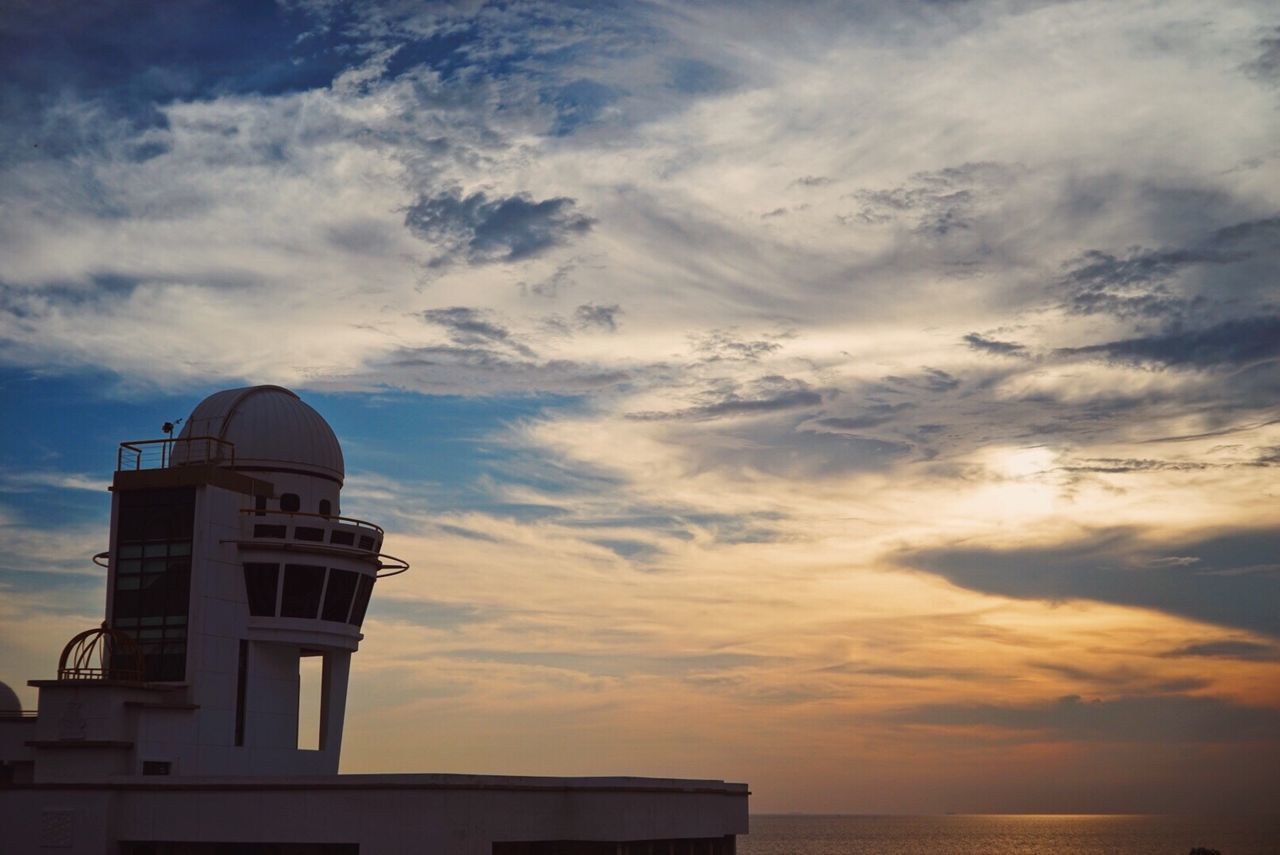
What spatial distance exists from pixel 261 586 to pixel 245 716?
19.5ft

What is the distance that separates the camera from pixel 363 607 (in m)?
67.9

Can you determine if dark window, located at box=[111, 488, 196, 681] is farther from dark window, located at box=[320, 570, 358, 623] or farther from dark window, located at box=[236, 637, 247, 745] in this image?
dark window, located at box=[320, 570, 358, 623]

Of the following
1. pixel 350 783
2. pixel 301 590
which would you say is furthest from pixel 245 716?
pixel 350 783

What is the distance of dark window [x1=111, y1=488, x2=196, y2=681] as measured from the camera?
6131 cm

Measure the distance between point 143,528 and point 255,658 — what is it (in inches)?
311

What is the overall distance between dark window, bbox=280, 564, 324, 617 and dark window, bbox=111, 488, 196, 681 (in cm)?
448

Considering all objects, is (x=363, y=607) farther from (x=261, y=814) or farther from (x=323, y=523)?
(x=261, y=814)

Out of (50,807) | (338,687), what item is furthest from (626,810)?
(50,807)

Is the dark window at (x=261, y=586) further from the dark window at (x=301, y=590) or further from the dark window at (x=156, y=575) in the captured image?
the dark window at (x=156, y=575)

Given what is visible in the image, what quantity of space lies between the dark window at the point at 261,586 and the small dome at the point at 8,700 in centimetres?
2442

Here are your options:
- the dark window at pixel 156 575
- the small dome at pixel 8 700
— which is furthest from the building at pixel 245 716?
the small dome at pixel 8 700

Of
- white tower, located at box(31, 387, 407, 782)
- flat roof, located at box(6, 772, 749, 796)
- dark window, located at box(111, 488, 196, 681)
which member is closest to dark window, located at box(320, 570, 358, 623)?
white tower, located at box(31, 387, 407, 782)

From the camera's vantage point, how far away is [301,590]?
6456cm

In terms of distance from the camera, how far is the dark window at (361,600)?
6700 centimetres
